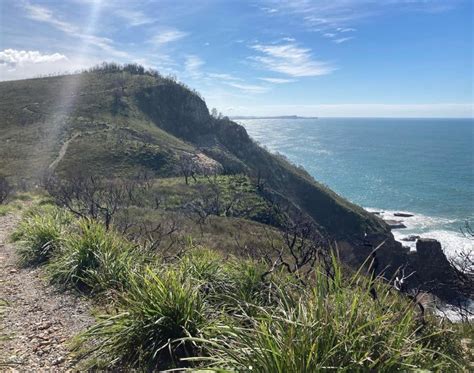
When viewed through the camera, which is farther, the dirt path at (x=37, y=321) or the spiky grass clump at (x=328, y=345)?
the dirt path at (x=37, y=321)

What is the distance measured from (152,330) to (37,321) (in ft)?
6.53

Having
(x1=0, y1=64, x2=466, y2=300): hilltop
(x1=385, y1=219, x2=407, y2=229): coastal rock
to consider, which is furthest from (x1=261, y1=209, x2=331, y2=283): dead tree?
(x1=385, y1=219, x2=407, y2=229): coastal rock

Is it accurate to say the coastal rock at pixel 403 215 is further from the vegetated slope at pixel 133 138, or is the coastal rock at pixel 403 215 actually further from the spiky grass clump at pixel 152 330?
the spiky grass clump at pixel 152 330

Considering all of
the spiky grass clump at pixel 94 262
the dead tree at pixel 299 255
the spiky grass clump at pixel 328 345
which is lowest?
the dead tree at pixel 299 255

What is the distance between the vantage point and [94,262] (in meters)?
6.55

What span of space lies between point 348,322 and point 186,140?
99.7 meters

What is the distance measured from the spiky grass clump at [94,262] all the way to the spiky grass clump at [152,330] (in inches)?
57.6

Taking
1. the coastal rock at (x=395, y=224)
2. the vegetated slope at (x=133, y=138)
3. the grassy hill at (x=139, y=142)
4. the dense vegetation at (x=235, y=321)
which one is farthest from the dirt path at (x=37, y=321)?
the coastal rock at (x=395, y=224)

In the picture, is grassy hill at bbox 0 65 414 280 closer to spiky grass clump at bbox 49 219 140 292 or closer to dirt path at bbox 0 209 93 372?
spiky grass clump at bbox 49 219 140 292

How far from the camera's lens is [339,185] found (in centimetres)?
12575

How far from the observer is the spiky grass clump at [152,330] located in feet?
13.4

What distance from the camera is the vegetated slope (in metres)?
62.5

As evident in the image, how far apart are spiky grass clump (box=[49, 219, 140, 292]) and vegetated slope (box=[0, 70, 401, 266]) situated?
3703cm

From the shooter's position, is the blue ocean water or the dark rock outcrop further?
the blue ocean water
